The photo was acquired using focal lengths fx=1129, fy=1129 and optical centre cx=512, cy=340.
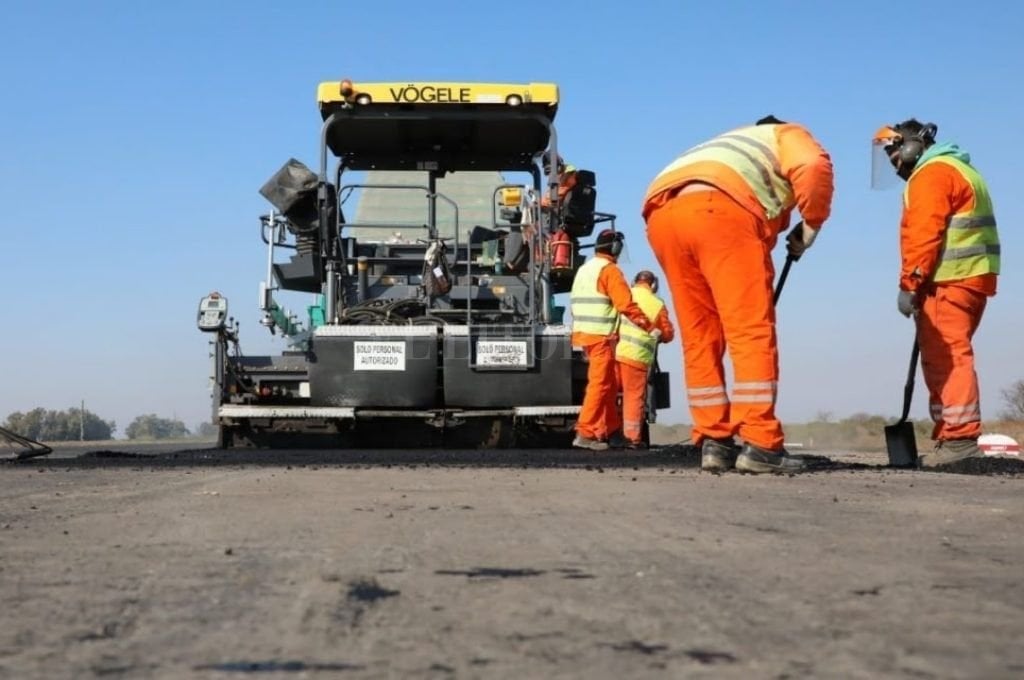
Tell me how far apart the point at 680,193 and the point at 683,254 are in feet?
1.03

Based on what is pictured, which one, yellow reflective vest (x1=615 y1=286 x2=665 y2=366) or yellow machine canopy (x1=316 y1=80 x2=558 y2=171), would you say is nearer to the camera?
yellow reflective vest (x1=615 y1=286 x2=665 y2=366)

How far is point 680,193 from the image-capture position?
5723 millimetres

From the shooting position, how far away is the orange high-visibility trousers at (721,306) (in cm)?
525

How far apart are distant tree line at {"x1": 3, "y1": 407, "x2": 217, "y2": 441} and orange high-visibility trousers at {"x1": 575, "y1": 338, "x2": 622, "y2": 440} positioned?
3836 cm

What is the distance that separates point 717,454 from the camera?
552cm

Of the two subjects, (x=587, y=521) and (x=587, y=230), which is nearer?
(x=587, y=521)

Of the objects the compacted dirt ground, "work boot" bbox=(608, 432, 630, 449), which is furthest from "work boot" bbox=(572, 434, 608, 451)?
the compacted dirt ground

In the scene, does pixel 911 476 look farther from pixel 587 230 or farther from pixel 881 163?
pixel 587 230

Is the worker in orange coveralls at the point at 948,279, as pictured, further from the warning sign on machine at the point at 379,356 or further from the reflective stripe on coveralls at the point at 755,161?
the warning sign on machine at the point at 379,356

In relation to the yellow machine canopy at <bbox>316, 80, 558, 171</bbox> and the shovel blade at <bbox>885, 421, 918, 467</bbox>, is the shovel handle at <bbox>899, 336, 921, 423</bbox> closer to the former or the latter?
the shovel blade at <bbox>885, 421, 918, 467</bbox>

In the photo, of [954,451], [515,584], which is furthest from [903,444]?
[515,584]

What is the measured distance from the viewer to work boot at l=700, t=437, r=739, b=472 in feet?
18.0

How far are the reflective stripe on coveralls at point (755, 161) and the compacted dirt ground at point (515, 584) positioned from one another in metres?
1.98

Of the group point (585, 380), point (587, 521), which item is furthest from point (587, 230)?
point (587, 521)
